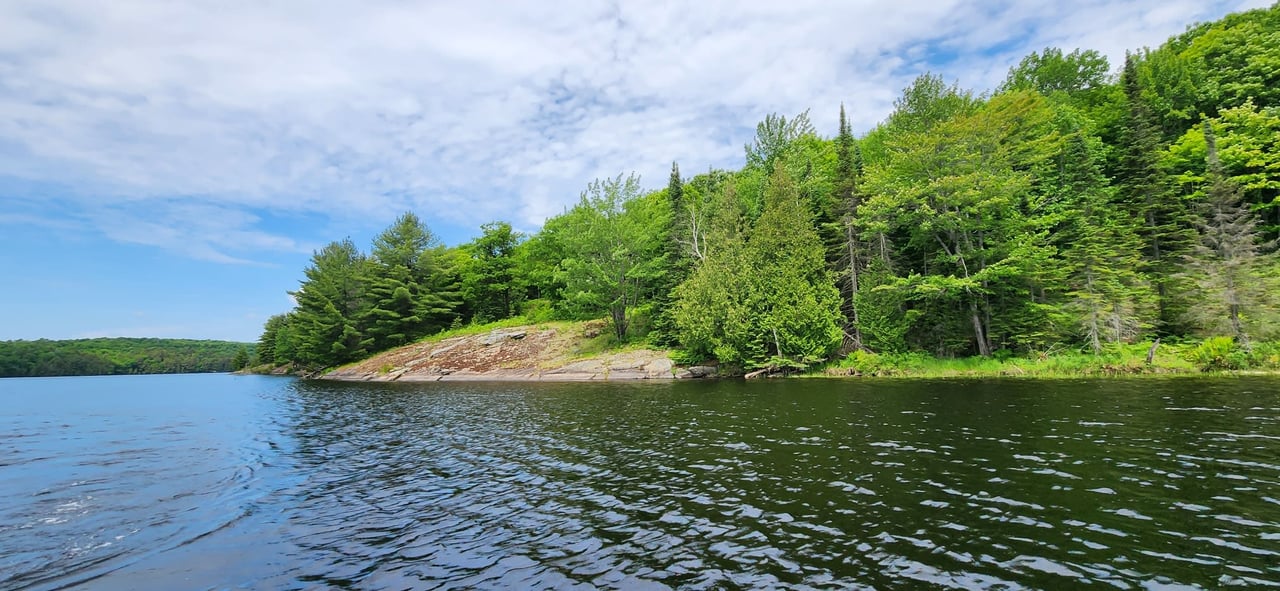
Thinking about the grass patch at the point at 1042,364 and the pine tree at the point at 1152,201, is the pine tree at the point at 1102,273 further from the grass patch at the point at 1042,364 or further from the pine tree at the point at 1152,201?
the grass patch at the point at 1042,364

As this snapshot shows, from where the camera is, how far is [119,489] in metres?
11.2

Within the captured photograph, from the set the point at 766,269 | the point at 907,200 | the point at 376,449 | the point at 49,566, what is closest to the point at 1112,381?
the point at 907,200

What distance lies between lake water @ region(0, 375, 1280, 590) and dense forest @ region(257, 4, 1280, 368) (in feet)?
45.5

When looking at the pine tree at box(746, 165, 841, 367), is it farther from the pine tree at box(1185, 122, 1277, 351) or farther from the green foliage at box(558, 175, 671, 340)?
the pine tree at box(1185, 122, 1277, 351)

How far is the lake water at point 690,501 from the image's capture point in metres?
6.37

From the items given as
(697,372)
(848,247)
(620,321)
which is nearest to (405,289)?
(620,321)

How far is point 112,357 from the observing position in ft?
333

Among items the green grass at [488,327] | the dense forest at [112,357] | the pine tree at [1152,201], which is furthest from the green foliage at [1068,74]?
the dense forest at [112,357]

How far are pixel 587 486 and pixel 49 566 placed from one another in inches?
322

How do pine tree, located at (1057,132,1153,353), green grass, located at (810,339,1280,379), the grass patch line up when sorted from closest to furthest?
green grass, located at (810,339,1280,379)
the grass patch
pine tree, located at (1057,132,1153,353)

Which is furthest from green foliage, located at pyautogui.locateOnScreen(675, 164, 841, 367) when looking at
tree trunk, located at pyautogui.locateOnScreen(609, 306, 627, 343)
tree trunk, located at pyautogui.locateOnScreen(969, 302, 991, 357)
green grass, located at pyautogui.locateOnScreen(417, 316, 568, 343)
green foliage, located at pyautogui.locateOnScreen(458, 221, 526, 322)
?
green foliage, located at pyautogui.locateOnScreen(458, 221, 526, 322)

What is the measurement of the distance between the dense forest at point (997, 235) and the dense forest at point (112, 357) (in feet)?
360

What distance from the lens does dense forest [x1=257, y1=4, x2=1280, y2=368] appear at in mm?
29734

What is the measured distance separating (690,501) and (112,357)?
14367 centimetres
